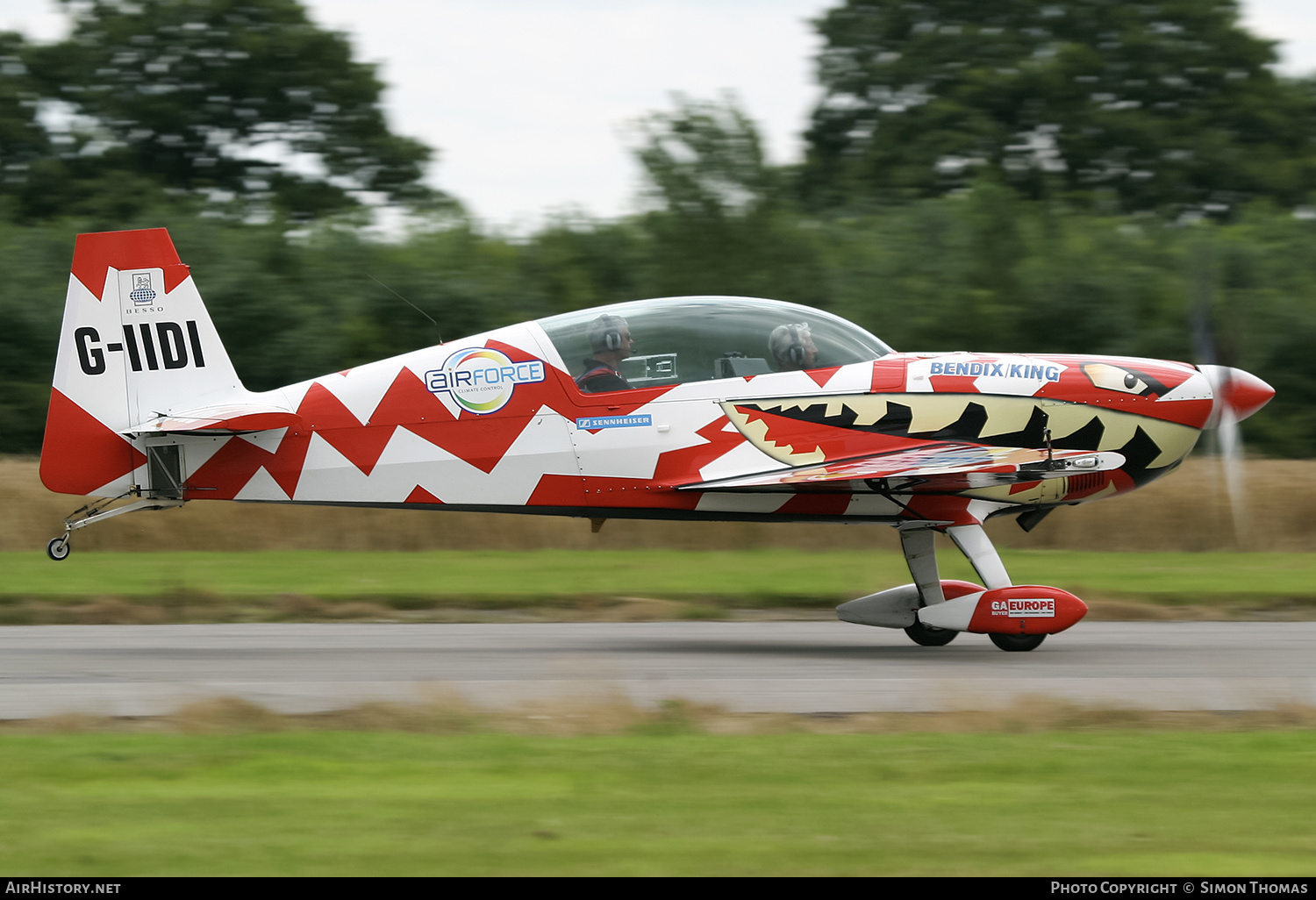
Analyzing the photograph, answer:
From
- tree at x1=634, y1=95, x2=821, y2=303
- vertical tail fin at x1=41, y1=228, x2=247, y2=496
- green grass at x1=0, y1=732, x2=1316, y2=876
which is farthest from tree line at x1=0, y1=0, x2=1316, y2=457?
green grass at x1=0, y1=732, x2=1316, y2=876

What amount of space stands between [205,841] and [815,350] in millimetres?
6455

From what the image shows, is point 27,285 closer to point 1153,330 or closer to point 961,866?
point 1153,330

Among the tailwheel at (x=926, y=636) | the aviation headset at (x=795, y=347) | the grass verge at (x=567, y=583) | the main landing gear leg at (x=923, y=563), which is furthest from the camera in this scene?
the grass verge at (x=567, y=583)

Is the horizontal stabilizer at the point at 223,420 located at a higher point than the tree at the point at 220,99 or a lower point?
higher

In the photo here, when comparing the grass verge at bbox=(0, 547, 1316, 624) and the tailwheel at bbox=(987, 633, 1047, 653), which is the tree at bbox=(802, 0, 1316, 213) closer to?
the grass verge at bbox=(0, 547, 1316, 624)

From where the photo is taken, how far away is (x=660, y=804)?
530 centimetres

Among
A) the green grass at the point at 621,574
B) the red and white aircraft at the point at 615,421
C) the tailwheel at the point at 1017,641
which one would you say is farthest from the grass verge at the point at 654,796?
the green grass at the point at 621,574

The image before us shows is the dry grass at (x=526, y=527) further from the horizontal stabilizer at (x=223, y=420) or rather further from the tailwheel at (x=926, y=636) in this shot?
the horizontal stabilizer at (x=223, y=420)

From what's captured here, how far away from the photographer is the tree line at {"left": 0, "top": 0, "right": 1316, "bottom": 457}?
21.3 metres

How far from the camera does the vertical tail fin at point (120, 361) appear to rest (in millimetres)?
10180

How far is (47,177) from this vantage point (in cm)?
3509

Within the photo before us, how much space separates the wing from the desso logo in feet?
4.77

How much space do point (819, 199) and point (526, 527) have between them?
18.5 metres

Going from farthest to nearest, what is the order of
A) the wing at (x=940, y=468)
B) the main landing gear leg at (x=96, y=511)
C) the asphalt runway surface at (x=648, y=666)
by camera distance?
1. the main landing gear leg at (x=96, y=511)
2. the wing at (x=940, y=468)
3. the asphalt runway surface at (x=648, y=666)
